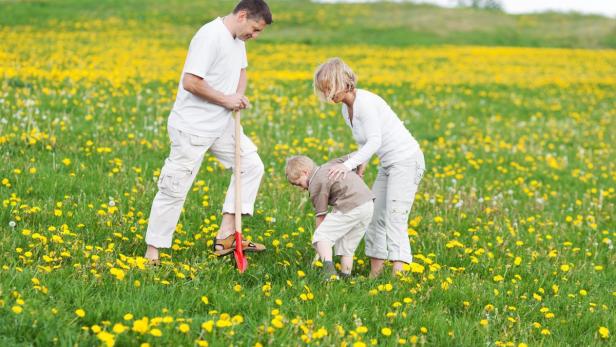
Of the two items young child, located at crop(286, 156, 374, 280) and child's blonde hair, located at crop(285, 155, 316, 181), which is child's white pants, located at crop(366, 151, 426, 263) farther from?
child's blonde hair, located at crop(285, 155, 316, 181)

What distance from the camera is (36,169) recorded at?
7000mm

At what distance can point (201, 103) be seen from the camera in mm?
5391

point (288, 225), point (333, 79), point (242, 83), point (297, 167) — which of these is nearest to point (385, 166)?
point (297, 167)

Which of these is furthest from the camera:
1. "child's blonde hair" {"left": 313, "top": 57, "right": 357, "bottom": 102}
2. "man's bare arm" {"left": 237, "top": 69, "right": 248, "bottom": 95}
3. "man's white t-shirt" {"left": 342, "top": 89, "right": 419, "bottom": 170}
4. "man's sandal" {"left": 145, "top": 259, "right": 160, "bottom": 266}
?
"man's bare arm" {"left": 237, "top": 69, "right": 248, "bottom": 95}

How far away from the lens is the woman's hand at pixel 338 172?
5.22m

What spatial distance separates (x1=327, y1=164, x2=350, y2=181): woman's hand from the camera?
5.22 metres

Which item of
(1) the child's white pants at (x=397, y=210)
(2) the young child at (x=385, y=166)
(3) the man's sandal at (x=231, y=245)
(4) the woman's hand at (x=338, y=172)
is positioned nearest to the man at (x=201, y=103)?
(3) the man's sandal at (x=231, y=245)

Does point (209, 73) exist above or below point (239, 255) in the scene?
above

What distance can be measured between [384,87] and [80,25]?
708 inches

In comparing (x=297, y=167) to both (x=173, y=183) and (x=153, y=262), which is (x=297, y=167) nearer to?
(x=173, y=183)

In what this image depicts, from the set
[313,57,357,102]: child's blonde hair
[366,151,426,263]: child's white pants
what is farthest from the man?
[366,151,426,263]: child's white pants

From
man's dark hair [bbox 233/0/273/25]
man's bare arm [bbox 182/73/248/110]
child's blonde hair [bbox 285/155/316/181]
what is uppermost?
man's dark hair [bbox 233/0/273/25]

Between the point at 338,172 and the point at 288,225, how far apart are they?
1.43 meters

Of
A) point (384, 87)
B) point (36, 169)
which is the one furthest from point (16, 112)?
point (384, 87)
